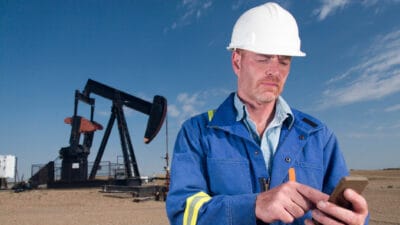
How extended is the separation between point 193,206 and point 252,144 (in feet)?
1.38

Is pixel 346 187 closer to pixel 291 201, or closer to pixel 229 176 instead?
pixel 291 201

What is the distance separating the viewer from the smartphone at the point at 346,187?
3.46 ft

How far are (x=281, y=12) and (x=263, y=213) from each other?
3.53 feet

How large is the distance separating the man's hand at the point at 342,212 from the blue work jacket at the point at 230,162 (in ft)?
1.19

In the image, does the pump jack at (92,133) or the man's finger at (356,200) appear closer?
the man's finger at (356,200)

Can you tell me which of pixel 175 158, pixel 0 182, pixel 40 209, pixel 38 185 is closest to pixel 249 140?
pixel 175 158

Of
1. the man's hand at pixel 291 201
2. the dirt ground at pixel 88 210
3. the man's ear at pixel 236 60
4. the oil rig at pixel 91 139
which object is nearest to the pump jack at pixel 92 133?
the oil rig at pixel 91 139

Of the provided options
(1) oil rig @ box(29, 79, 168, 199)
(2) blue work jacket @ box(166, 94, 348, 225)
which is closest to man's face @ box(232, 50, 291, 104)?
(2) blue work jacket @ box(166, 94, 348, 225)

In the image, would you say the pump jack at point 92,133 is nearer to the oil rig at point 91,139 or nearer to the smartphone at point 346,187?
the oil rig at point 91,139

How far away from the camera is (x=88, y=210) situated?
11336 mm

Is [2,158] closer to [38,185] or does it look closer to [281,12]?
[38,185]

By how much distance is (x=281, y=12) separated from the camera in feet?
6.30

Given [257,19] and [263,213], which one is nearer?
[263,213]

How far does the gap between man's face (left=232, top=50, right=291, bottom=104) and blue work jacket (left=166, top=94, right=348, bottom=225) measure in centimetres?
14
